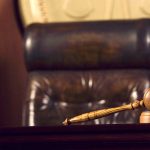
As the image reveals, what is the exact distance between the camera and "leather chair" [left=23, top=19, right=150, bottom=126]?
1.81m

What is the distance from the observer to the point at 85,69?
1.88m

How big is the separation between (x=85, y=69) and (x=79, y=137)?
42.1 inches

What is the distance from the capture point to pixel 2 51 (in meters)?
2.19

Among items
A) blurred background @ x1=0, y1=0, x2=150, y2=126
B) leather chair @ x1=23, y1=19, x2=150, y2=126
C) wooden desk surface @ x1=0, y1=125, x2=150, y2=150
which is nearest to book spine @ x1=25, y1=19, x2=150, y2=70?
leather chair @ x1=23, y1=19, x2=150, y2=126

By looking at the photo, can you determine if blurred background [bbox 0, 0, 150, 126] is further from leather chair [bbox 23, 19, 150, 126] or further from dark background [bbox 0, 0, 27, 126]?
leather chair [bbox 23, 19, 150, 126]

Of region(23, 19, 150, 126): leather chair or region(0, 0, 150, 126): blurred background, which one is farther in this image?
region(0, 0, 150, 126): blurred background

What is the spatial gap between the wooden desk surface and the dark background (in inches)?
53.2

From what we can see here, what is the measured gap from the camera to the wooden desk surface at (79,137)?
31.9 inches

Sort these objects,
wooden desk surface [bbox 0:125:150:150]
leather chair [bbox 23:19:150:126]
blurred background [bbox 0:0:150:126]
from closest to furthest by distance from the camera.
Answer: wooden desk surface [bbox 0:125:150:150], leather chair [bbox 23:19:150:126], blurred background [bbox 0:0:150:126]

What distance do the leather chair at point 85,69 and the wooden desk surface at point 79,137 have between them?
956 millimetres

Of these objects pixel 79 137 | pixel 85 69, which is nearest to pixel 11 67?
pixel 85 69

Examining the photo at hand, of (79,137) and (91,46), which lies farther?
(91,46)

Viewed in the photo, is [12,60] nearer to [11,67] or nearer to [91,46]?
[11,67]

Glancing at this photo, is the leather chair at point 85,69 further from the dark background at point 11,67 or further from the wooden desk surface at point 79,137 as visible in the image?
the wooden desk surface at point 79,137
